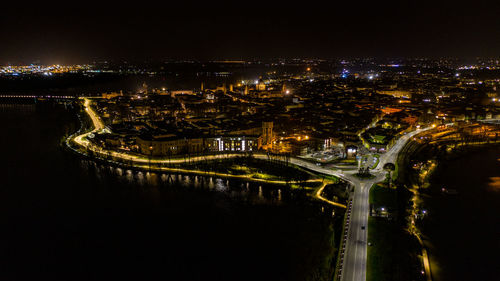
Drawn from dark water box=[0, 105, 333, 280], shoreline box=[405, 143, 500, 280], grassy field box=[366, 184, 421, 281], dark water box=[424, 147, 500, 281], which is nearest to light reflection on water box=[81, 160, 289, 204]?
dark water box=[0, 105, 333, 280]

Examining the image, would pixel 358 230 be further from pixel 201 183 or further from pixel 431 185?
pixel 201 183

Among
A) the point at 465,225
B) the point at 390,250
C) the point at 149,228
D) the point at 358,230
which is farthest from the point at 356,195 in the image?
the point at 149,228

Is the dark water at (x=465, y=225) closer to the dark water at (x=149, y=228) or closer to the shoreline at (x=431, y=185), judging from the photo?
the shoreline at (x=431, y=185)

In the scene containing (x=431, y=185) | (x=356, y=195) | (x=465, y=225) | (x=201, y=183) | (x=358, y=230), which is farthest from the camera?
(x=201, y=183)

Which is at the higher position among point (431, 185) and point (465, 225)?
point (431, 185)

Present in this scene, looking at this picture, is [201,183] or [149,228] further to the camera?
[201,183]

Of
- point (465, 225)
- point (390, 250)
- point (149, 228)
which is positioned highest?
point (390, 250)

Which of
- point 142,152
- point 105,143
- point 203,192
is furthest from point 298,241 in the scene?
point 105,143

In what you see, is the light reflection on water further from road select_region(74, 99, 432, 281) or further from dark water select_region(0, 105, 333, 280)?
road select_region(74, 99, 432, 281)
